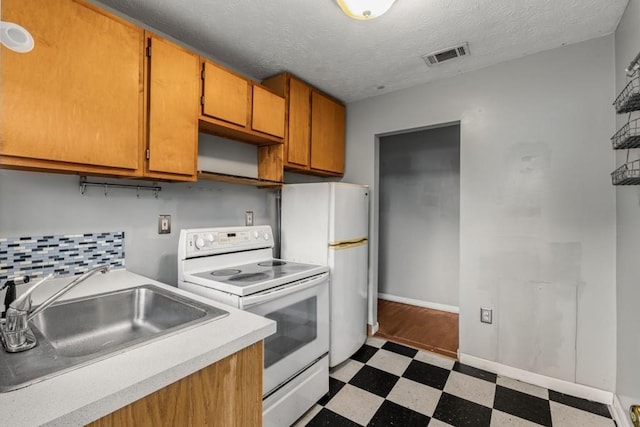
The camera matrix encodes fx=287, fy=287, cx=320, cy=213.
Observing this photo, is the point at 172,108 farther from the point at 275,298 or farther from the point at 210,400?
the point at 210,400

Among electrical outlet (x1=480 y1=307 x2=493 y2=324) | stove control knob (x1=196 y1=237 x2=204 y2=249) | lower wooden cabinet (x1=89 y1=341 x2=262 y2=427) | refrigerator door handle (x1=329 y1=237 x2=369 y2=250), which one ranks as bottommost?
electrical outlet (x1=480 y1=307 x2=493 y2=324)

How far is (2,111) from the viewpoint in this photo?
3.63 ft

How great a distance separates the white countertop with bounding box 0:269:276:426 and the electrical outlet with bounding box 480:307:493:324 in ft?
6.37

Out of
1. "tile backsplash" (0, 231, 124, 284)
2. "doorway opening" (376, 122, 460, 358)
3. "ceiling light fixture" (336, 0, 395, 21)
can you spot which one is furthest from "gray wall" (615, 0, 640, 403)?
"tile backsplash" (0, 231, 124, 284)

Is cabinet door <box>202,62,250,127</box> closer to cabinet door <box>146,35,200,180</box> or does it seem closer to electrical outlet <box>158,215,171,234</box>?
cabinet door <box>146,35,200,180</box>

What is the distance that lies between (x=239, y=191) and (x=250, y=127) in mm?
576

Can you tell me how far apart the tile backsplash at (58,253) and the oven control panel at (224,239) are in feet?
1.28

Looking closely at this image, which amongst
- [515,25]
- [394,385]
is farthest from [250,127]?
[394,385]

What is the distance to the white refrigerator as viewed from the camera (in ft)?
7.41

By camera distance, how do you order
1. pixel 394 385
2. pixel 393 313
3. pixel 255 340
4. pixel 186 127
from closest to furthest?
pixel 255 340 < pixel 186 127 < pixel 394 385 < pixel 393 313

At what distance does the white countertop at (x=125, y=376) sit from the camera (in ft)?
1.95

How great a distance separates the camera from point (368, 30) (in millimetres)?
1823

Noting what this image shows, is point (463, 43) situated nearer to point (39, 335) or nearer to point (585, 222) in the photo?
point (585, 222)

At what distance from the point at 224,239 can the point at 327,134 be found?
4.86ft
